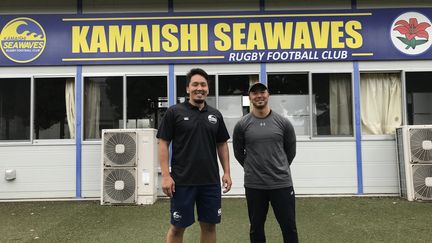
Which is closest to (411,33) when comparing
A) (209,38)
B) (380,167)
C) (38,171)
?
(380,167)

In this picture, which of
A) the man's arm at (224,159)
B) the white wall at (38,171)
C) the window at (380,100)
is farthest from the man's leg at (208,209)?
the window at (380,100)

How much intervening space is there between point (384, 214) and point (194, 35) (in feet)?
14.4

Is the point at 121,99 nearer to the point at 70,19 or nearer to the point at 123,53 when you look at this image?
the point at 123,53

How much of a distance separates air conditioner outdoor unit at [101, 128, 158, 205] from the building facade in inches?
30.8

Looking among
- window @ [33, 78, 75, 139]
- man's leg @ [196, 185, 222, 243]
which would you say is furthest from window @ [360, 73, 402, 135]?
window @ [33, 78, 75, 139]

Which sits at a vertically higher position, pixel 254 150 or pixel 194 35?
pixel 194 35

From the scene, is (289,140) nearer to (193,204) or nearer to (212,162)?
(212,162)

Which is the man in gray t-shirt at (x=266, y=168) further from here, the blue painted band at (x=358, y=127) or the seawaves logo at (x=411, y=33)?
the seawaves logo at (x=411, y=33)

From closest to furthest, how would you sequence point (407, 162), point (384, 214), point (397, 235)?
point (397, 235) → point (384, 214) → point (407, 162)

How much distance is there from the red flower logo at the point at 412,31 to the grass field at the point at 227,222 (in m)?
2.89

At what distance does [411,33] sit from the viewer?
299 inches

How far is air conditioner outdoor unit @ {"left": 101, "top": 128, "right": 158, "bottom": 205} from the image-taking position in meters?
6.77

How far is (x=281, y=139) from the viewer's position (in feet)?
11.7

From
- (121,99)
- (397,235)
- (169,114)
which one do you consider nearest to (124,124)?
(121,99)
